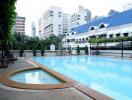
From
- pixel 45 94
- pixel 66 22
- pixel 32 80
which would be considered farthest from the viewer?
pixel 66 22

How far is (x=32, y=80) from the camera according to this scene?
8.74m

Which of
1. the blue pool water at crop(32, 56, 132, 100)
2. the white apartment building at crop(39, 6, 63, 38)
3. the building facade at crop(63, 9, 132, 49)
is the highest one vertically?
the white apartment building at crop(39, 6, 63, 38)

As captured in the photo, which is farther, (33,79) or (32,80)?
(33,79)

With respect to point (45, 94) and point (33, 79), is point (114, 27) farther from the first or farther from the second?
point (45, 94)

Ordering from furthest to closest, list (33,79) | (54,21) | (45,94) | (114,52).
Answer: (54,21), (114,52), (33,79), (45,94)

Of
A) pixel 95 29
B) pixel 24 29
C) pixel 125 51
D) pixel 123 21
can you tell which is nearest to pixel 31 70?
pixel 125 51

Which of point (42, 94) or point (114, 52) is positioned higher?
point (114, 52)

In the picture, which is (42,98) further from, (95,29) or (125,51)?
(95,29)

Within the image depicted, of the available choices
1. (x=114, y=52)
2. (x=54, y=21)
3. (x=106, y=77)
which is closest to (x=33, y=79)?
(x=106, y=77)

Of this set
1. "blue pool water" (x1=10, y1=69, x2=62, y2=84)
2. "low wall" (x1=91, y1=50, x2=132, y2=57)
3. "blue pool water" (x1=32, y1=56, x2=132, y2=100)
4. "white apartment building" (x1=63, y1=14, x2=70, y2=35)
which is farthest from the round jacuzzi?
"white apartment building" (x1=63, y1=14, x2=70, y2=35)

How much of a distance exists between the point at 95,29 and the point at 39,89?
37.0 m

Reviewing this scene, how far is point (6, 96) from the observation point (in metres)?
4.77

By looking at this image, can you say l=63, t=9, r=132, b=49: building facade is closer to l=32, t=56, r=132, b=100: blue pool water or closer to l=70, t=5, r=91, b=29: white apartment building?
l=32, t=56, r=132, b=100: blue pool water

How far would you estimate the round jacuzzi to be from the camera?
19.2ft
